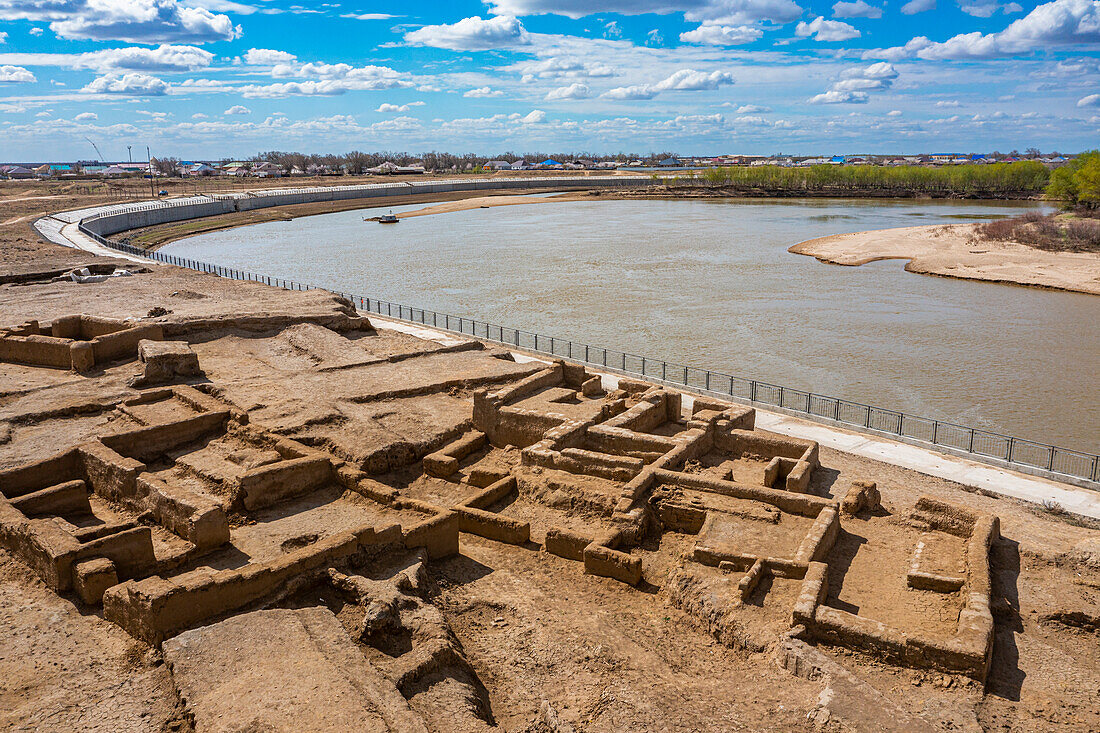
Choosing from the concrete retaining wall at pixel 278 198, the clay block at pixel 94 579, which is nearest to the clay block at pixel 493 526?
the clay block at pixel 94 579

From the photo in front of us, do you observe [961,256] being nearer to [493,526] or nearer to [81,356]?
[493,526]

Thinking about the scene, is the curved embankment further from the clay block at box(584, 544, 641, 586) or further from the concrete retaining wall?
the concrete retaining wall

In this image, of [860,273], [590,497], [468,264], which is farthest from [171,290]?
[860,273]

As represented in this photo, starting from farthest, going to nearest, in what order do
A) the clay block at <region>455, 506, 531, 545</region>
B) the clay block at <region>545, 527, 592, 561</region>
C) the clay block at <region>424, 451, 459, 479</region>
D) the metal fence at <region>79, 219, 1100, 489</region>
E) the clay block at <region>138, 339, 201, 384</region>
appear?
the clay block at <region>138, 339, 201, 384</region> < the metal fence at <region>79, 219, 1100, 489</region> < the clay block at <region>424, 451, 459, 479</region> < the clay block at <region>455, 506, 531, 545</region> < the clay block at <region>545, 527, 592, 561</region>

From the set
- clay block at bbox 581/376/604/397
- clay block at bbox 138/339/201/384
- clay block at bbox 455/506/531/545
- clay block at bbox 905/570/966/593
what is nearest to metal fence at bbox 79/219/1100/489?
clay block at bbox 581/376/604/397

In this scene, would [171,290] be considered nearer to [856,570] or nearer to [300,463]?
[300,463]

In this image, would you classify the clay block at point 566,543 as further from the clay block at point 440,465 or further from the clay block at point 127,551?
the clay block at point 127,551
